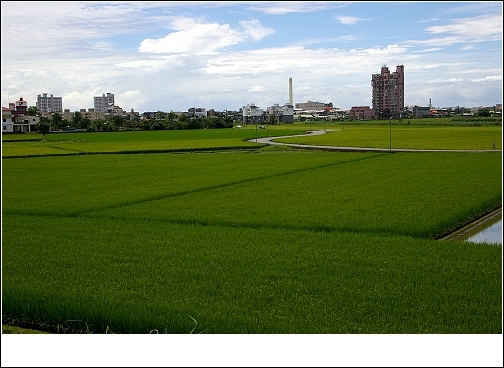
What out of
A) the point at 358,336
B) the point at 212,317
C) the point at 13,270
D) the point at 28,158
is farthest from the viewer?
the point at 28,158

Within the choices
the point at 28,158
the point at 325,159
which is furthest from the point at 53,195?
the point at 28,158

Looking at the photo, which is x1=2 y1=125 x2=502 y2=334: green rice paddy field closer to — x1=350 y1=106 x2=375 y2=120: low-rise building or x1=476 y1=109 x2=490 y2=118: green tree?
x1=476 y1=109 x2=490 y2=118: green tree

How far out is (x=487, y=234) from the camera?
9.02 m

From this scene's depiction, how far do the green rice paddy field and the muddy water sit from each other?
1.19ft

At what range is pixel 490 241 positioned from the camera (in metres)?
8.47

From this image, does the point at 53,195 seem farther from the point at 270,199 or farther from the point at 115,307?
the point at 115,307

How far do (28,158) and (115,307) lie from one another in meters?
23.5

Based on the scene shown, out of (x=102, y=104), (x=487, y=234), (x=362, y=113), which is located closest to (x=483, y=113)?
(x=362, y=113)

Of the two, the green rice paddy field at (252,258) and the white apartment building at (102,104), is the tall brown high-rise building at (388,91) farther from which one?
the white apartment building at (102,104)

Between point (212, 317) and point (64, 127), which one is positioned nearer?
point (212, 317)

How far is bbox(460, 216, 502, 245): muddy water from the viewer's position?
28.1 feet

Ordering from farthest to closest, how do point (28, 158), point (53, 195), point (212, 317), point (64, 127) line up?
1. point (64, 127)
2. point (28, 158)
3. point (53, 195)
4. point (212, 317)

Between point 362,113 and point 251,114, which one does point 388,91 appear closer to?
point 362,113

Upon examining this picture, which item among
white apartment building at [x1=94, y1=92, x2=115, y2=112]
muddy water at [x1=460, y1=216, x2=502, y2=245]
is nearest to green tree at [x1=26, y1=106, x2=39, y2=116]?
white apartment building at [x1=94, y1=92, x2=115, y2=112]
